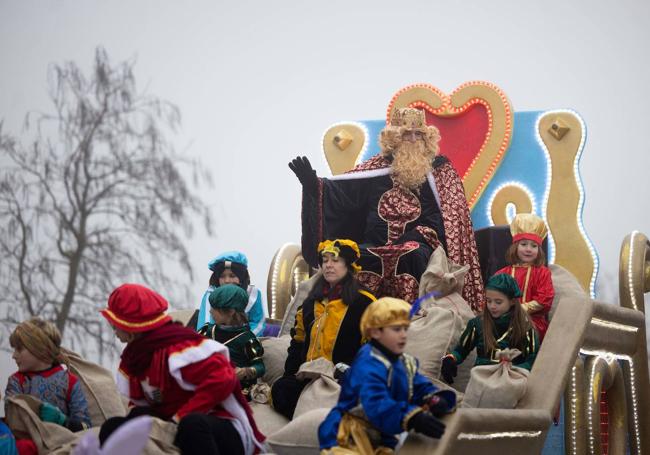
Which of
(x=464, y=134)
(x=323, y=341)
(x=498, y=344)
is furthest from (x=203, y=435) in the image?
(x=464, y=134)

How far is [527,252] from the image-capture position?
694 centimetres

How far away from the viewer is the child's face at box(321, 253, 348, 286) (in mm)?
6121

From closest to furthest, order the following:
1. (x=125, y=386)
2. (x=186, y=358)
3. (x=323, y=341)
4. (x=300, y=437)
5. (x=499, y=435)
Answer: (x=186, y=358)
(x=125, y=386)
(x=499, y=435)
(x=300, y=437)
(x=323, y=341)

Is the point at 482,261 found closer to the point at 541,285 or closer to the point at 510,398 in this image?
the point at 541,285

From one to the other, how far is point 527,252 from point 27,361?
3.11m

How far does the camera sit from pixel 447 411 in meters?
4.74

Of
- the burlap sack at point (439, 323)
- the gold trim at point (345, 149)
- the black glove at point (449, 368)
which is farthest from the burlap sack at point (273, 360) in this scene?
the gold trim at point (345, 149)

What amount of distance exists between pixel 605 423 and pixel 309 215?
7.87 feet

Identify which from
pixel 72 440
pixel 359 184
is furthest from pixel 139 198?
pixel 72 440

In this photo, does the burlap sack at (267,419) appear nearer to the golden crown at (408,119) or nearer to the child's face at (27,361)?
the child's face at (27,361)

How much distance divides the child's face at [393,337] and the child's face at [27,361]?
183 centimetres

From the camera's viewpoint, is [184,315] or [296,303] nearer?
[296,303]

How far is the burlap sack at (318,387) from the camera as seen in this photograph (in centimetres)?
569

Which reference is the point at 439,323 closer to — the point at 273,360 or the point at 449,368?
the point at 449,368
